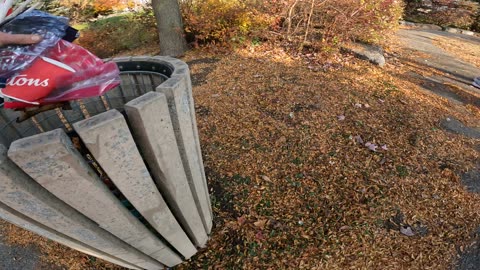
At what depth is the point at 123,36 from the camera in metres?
6.51

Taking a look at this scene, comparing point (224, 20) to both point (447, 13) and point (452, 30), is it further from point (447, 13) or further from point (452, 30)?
point (447, 13)

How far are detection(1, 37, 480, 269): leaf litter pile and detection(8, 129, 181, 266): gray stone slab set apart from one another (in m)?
0.98

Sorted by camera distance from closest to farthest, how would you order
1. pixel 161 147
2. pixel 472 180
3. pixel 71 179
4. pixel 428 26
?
1. pixel 71 179
2. pixel 161 147
3. pixel 472 180
4. pixel 428 26

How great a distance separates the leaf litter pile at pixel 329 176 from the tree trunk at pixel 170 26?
142 cm

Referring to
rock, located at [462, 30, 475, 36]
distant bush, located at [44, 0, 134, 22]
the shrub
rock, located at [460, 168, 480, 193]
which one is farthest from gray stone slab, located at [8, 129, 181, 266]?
rock, located at [462, 30, 475, 36]

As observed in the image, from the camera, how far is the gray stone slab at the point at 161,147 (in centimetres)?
120

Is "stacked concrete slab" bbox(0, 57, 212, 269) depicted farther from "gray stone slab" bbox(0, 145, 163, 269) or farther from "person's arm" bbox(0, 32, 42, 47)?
"person's arm" bbox(0, 32, 42, 47)

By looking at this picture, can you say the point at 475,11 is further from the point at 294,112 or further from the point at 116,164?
the point at 116,164

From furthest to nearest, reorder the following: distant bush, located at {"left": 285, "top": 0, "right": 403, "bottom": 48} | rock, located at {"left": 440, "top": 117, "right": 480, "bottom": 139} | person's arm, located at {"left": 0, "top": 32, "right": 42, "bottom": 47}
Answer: distant bush, located at {"left": 285, "top": 0, "right": 403, "bottom": 48}
rock, located at {"left": 440, "top": 117, "right": 480, "bottom": 139}
person's arm, located at {"left": 0, "top": 32, "right": 42, "bottom": 47}

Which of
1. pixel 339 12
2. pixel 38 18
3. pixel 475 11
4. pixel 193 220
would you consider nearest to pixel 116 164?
pixel 38 18

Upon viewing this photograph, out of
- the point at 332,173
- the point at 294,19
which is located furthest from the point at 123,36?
the point at 332,173

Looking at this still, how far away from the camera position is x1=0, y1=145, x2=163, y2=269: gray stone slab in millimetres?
1041

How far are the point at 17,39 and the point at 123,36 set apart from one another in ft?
19.1

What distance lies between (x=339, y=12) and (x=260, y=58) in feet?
5.41
